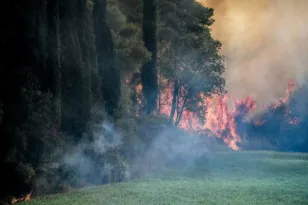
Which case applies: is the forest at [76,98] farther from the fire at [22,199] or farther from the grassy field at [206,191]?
the grassy field at [206,191]

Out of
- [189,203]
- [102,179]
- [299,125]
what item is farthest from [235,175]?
[299,125]

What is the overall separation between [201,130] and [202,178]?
26445mm

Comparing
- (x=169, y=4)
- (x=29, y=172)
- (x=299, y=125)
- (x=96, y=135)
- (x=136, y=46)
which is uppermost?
(x=169, y=4)

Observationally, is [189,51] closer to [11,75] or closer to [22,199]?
[11,75]

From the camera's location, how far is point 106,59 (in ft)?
75.6

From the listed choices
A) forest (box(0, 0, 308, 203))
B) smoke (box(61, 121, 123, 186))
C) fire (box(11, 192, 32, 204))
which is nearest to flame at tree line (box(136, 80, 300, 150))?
forest (box(0, 0, 308, 203))

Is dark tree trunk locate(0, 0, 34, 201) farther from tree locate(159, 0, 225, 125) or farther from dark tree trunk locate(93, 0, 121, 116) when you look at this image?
tree locate(159, 0, 225, 125)

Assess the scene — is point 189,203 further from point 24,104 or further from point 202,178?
point 202,178

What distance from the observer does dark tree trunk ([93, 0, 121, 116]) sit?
22984 millimetres

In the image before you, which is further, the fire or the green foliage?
the green foliage

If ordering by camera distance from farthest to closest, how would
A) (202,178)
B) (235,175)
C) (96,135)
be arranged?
1. (235,175)
2. (202,178)
3. (96,135)

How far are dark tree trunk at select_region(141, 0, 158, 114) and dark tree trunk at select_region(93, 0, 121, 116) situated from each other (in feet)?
28.8

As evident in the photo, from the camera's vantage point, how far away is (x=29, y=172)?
14.6 metres

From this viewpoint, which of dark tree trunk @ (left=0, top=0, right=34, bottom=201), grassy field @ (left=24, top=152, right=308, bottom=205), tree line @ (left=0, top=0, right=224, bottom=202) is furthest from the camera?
grassy field @ (left=24, top=152, right=308, bottom=205)
